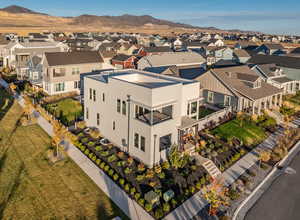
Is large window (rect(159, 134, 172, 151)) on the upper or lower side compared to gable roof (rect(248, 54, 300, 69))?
lower

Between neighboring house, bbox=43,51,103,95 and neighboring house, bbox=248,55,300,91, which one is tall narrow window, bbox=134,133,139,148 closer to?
neighboring house, bbox=43,51,103,95

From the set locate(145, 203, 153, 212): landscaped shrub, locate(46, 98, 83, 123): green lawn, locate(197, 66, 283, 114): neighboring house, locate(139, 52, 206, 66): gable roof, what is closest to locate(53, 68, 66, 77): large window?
locate(46, 98, 83, 123): green lawn

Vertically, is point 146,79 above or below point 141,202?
above

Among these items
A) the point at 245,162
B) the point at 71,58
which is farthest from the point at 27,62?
the point at 245,162

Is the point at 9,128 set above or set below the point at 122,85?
below

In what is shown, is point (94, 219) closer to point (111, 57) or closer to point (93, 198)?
point (93, 198)

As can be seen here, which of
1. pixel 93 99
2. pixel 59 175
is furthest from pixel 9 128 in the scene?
pixel 59 175

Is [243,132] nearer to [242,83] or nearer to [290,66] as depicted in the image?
[242,83]
